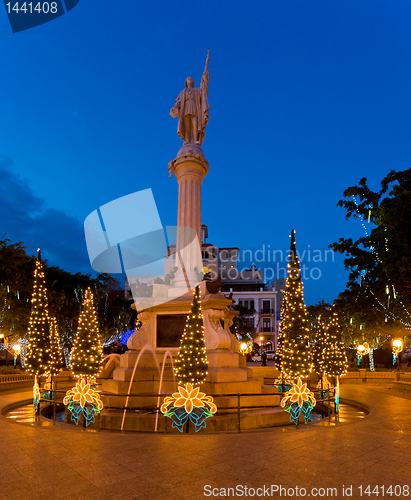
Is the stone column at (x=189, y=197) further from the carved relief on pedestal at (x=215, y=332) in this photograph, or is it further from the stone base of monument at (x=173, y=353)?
the carved relief on pedestal at (x=215, y=332)

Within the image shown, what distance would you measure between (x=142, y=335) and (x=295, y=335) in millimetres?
6486

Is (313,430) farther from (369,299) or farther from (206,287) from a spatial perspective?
(369,299)

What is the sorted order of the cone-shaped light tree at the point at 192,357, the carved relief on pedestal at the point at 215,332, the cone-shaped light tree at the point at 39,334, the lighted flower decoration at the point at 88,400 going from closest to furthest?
the lighted flower decoration at the point at 88,400 → the cone-shaped light tree at the point at 192,357 → the carved relief on pedestal at the point at 215,332 → the cone-shaped light tree at the point at 39,334

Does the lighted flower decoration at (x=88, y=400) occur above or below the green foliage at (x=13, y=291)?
below

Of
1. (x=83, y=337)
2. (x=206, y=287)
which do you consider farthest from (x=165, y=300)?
(x=83, y=337)

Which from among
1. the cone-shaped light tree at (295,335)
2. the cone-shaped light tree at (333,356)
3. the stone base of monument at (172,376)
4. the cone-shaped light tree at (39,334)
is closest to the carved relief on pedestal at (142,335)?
the stone base of monument at (172,376)

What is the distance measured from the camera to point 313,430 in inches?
408

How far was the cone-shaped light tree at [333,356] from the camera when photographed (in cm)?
1784

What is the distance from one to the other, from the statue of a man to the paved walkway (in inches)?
657

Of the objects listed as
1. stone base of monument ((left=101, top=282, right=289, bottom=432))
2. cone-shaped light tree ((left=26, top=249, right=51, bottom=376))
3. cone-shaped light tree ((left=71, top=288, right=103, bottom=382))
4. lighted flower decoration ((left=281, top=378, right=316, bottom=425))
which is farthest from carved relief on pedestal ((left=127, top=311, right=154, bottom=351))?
lighted flower decoration ((left=281, top=378, right=316, bottom=425))

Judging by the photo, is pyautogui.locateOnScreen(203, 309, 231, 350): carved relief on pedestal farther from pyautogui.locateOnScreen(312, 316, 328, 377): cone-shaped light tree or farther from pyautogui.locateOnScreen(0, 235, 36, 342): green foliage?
pyautogui.locateOnScreen(0, 235, 36, 342): green foliage

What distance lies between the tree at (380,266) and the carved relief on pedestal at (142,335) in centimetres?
1275

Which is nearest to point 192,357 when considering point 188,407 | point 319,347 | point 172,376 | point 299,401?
point 188,407

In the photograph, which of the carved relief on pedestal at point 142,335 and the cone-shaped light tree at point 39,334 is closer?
the carved relief on pedestal at point 142,335
